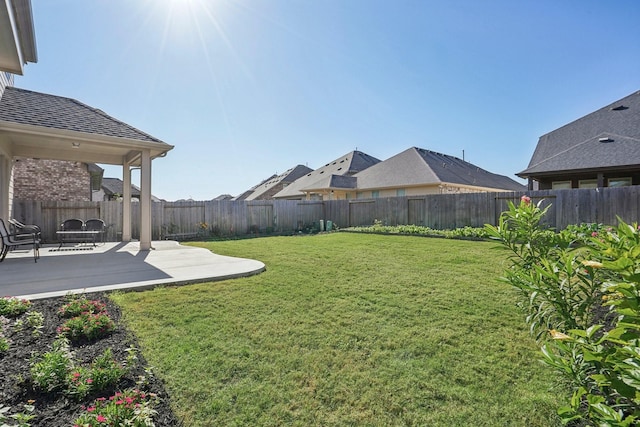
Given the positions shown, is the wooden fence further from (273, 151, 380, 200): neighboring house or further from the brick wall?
(273, 151, 380, 200): neighboring house

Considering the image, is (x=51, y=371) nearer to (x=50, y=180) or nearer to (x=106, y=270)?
(x=106, y=270)

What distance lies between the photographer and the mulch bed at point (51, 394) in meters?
2.05

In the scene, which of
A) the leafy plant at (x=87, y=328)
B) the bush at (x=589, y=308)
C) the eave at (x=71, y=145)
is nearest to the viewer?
the bush at (x=589, y=308)

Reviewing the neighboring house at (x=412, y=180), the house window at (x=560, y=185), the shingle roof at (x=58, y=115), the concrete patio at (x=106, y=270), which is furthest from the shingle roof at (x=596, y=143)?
the shingle roof at (x=58, y=115)

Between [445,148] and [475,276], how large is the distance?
84.8 ft

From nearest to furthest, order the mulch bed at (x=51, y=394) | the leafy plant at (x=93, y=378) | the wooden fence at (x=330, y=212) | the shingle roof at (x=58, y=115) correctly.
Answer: the mulch bed at (x=51, y=394), the leafy plant at (x=93, y=378), the shingle roof at (x=58, y=115), the wooden fence at (x=330, y=212)

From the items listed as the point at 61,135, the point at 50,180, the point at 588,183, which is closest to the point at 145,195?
the point at 61,135

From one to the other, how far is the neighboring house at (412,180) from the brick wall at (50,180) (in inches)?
572

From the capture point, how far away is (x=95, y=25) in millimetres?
7996

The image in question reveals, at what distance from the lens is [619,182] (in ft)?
44.3

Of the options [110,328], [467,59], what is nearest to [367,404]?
[110,328]

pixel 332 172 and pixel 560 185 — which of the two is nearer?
pixel 560 185

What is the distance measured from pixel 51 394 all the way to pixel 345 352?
Result: 7.21 feet

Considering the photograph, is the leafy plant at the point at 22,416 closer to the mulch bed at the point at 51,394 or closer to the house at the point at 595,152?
the mulch bed at the point at 51,394
